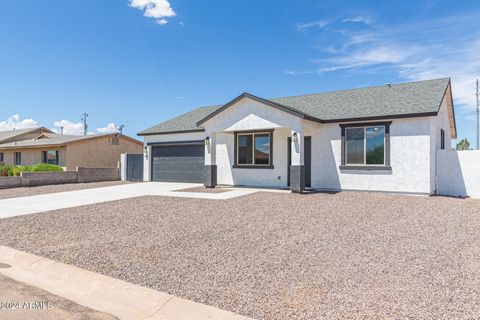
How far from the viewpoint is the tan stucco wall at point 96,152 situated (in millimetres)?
25797

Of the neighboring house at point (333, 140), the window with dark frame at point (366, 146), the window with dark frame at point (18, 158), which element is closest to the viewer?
the neighboring house at point (333, 140)

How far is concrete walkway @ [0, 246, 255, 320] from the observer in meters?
Answer: 3.51

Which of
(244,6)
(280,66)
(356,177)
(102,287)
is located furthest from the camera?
(280,66)

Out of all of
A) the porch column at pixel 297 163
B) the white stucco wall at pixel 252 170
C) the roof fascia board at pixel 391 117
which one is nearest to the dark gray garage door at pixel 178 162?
the white stucco wall at pixel 252 170

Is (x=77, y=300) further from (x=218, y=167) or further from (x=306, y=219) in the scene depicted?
(x=218, y=167)

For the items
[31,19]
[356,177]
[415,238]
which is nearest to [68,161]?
[31,19]

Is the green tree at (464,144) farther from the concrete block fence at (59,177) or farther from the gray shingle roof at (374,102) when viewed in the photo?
the concrete block fence at (59,177)

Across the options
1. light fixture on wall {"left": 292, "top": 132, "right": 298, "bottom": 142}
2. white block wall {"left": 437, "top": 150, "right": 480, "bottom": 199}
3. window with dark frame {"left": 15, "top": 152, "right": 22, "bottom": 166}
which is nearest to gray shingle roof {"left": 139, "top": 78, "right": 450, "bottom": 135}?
light fixture on wall {"left": 292, "top": 132, "right": 298, "bottom": 142}

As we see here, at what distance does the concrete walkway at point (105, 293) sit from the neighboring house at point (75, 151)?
22681 mm

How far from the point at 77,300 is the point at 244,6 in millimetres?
15794

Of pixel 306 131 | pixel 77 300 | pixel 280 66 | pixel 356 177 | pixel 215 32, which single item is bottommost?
pixel 77 300

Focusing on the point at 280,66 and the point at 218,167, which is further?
the point at 280,66

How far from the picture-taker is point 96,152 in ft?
89.8

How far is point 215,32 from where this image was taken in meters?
17.7
